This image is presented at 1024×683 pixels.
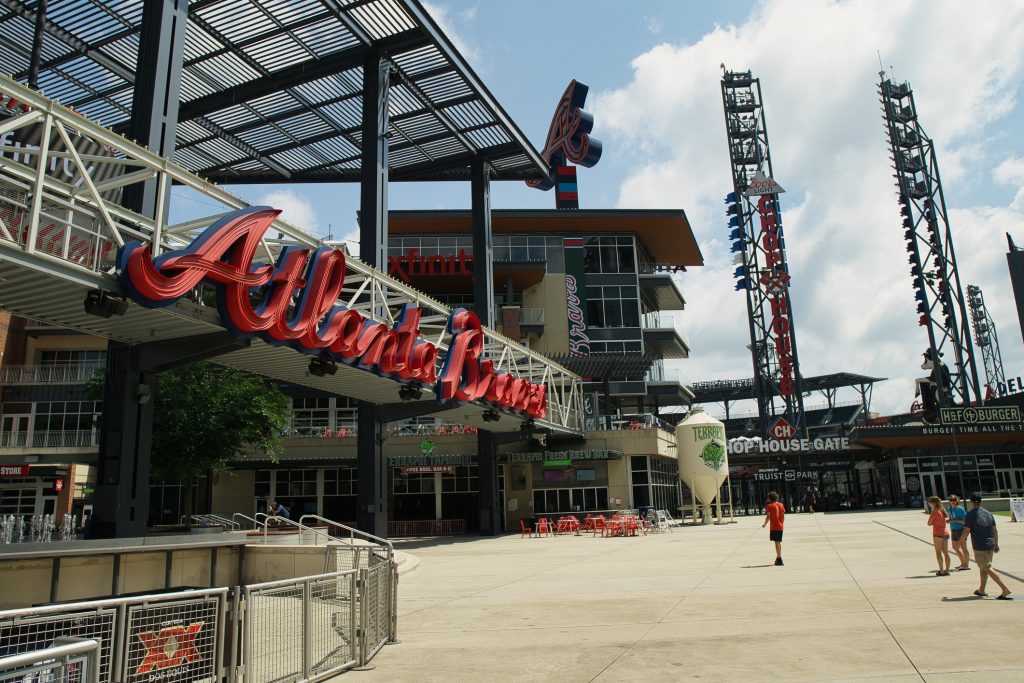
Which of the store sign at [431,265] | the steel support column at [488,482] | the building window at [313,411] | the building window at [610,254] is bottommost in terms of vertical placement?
the steel support column at [488,482]

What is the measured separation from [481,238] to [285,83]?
1258 cm

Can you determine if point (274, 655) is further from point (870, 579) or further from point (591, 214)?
point (591, 214)

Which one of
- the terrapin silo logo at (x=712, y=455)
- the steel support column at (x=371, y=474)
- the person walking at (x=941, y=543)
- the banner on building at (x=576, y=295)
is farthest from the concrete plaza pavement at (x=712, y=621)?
the banner on building at (x=576, y=295)

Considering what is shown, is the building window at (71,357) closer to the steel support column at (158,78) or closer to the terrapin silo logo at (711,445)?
the steel support column at (158,78)

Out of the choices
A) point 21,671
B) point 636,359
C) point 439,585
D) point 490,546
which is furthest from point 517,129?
point 21,671

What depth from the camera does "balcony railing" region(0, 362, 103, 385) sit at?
4962cm

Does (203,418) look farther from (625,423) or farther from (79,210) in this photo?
(625,423)

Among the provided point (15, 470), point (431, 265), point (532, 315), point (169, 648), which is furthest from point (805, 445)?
point (169, 648)

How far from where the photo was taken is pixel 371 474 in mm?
27578

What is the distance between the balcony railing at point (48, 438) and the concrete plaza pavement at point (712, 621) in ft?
122

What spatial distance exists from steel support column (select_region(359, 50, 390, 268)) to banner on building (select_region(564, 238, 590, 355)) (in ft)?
97.1

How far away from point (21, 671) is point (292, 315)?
1483 centimetres

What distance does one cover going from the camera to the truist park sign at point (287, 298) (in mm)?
13945

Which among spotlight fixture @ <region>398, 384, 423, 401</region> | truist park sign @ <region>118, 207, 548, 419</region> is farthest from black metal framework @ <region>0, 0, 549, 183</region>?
spotlight fixture @ <region>398, 384, 423, 401</region>
